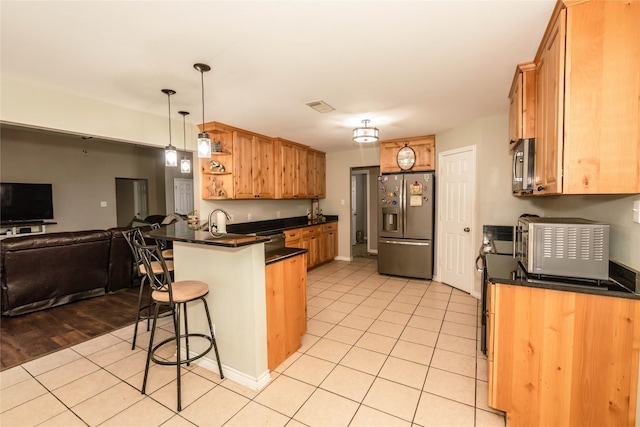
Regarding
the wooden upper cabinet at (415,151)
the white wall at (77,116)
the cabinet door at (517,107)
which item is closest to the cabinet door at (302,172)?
the wooden upper cabinet at (415,151)

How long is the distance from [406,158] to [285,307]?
3.54m

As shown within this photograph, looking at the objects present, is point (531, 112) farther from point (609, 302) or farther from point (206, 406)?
point (206, 406)

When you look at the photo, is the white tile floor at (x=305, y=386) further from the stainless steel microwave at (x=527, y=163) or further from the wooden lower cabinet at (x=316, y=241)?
the wooden lower cabinet at (x=316, y=241)

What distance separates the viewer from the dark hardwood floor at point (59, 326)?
2604mm

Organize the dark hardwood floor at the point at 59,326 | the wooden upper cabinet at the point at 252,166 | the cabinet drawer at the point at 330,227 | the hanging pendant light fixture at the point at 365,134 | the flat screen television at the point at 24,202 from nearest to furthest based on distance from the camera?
the dark hardwood floor at the point at 59,326 < the hanging pendant light fixture at the point at 365,134 < the wooden upper cabinet at the point at 252,166 < the flat screen television at the point at 24,202 < the cabinet drawer at the point at 330,227

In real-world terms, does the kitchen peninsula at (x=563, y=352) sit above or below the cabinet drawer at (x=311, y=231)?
below

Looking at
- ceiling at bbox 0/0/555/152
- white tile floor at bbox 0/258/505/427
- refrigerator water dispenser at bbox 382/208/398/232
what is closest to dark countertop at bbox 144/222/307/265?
white tile floor at bbox 0/258/505/427

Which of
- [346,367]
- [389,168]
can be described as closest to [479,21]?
[346,367]

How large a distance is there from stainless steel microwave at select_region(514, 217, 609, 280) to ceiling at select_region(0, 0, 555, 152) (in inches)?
49.3

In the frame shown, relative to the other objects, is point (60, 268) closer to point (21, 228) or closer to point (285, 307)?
point (285, 307)

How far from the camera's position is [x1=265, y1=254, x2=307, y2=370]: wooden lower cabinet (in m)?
2.31

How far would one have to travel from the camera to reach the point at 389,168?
5191mm

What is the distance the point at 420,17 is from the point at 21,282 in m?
4.76

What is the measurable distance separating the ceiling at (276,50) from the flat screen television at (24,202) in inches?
185
